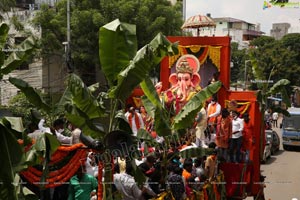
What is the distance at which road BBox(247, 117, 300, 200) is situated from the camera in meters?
13.7

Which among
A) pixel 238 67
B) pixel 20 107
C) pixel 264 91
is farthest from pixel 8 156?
Answer: pixel 238 67

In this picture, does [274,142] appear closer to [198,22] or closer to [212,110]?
[198,22]

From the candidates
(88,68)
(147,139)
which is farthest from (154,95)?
(88,68)

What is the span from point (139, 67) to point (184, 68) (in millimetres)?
5456

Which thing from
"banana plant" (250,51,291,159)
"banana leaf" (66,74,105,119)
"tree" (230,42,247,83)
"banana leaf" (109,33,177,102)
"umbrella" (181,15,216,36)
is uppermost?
"umbrella" (181,15,216,36)

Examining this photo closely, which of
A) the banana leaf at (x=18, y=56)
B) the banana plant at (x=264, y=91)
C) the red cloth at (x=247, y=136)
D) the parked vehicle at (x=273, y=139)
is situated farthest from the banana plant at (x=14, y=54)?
the parked vehicle at (x=273, y=139)

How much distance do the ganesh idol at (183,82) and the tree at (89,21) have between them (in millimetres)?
A: 12356

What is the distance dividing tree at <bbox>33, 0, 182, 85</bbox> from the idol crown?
40.7 feet

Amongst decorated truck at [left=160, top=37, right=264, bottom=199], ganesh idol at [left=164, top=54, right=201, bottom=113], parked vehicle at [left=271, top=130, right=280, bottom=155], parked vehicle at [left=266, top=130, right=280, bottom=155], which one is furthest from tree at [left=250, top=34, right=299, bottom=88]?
ganesh idol at [left=164, top=54, right=201, bottom=113]

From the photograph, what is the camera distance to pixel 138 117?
1138 centimetres

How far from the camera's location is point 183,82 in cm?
1115

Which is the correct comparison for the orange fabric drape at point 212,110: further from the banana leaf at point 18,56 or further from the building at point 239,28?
the building at point 239,28

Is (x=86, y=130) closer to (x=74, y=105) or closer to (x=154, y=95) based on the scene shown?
(x=74, y=105)

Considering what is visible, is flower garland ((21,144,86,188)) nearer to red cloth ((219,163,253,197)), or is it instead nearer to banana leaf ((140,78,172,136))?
banana leaf ((140,78,172,136))
